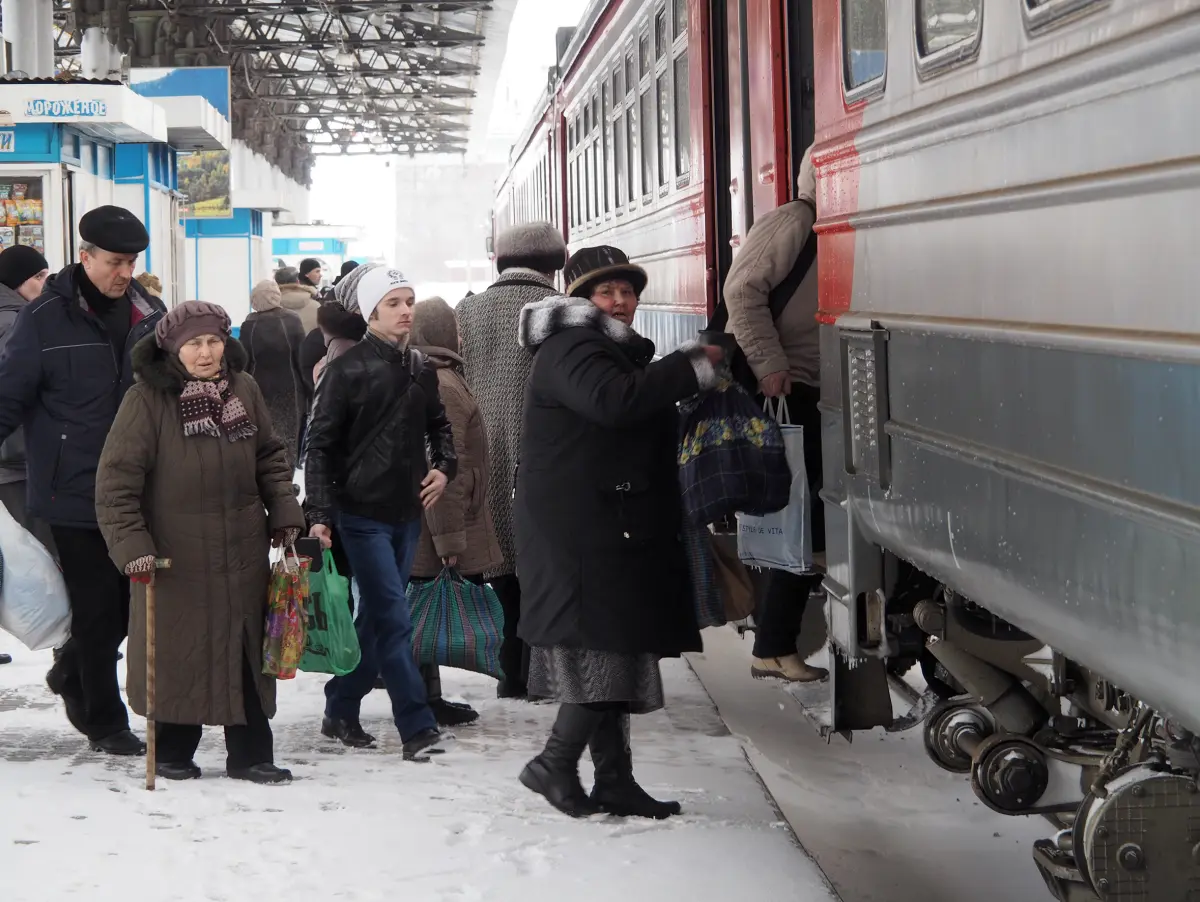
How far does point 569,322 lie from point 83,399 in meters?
1.99

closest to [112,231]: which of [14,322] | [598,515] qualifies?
[14,322]

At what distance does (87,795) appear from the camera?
5410mm

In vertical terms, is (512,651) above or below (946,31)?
below

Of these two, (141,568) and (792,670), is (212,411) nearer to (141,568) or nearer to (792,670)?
(141,568)

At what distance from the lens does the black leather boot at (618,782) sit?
5.05m

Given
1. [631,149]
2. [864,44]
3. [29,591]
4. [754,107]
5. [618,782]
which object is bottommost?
[618,782]

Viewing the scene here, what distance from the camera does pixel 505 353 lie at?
675 centimetres

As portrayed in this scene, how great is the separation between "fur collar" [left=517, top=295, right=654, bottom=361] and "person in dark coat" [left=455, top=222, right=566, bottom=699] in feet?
5.80

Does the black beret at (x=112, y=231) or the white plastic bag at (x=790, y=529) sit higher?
the black beret at (x=112, y=231)

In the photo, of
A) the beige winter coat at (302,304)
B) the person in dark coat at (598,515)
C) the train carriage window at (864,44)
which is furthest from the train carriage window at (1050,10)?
the beige winter coat at (302,304)

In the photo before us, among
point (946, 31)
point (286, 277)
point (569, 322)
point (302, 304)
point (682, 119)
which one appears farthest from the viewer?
point (286, 277)

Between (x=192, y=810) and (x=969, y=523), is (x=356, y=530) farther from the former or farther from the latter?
(x=969, y=523)

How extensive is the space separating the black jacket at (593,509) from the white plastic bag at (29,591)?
1.90 m

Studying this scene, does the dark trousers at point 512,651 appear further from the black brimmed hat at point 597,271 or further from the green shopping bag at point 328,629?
the black brimmed hat at point 597,271
